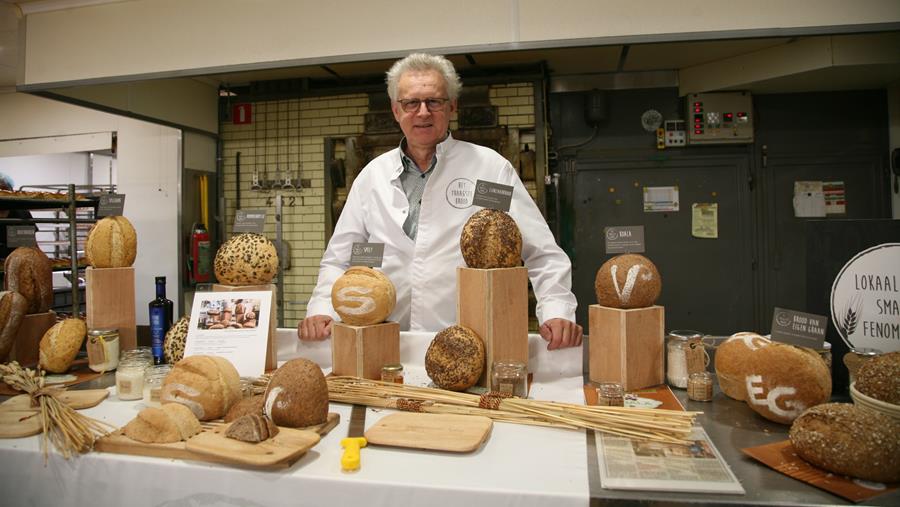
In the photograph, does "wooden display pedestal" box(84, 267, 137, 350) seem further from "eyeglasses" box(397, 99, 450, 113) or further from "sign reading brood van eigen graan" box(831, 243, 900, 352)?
"sign reading brood van eigen graan" box(831, 243, 900, 352)

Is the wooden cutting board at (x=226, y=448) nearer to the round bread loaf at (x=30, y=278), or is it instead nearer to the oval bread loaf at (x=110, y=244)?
the oval bread loaf at (x=110, y=244)

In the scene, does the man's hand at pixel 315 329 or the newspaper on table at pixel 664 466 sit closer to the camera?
the newspaper on table at pixel 664 466

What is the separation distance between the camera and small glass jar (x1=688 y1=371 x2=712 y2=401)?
1.48 meters

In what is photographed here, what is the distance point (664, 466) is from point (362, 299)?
93 cm

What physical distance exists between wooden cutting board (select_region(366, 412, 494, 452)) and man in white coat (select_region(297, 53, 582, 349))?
30.0 inches

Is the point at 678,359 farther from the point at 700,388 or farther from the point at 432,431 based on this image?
the point at 432,431

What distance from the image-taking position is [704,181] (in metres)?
5.00

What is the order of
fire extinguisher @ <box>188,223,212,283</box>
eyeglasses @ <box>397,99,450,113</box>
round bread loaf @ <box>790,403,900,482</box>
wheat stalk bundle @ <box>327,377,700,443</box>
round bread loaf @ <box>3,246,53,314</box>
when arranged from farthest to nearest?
fire extinguisher @ <box>188,223,212,283</box> < eyeglasses @ <box>397,99,450,113</box> < round bread loaf @ <box>3,246,53,314</box> < wheat stalk bundle @ <box>327,377,700,443</box> < round bread loaf @ <box>790,403,900,482</box>

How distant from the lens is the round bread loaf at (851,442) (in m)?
0.98

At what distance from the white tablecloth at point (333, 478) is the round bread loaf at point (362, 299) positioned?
14.7 inches

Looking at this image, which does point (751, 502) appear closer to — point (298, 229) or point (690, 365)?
point (690, 365)

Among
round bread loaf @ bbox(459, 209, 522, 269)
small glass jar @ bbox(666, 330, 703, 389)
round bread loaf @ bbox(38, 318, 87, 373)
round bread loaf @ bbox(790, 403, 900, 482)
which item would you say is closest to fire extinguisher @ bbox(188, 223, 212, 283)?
round bread loaf @ bbox(38, 318, 87, 373)

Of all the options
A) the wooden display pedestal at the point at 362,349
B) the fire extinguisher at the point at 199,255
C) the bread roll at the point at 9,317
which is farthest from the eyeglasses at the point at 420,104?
the fire extinguisher at the point at 199,255

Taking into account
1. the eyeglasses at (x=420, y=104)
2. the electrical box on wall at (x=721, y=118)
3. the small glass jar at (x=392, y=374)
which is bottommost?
the small glass jar at (x=392, y=374)
